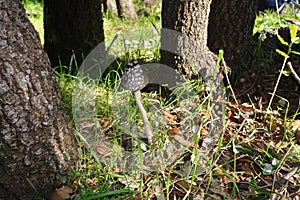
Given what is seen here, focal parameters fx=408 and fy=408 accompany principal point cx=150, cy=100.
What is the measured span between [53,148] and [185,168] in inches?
27.3

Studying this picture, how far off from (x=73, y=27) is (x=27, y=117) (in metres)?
1.70

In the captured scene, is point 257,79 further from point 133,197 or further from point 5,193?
point 5,193

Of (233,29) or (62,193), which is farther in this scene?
(233,29)

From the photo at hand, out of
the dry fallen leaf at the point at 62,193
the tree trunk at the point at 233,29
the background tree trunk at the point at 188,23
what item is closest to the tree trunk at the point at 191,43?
the background tree trunk at the point at 188,23

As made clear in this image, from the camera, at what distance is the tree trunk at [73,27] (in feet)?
11.1

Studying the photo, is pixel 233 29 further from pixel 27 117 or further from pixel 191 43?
pixel 27 117

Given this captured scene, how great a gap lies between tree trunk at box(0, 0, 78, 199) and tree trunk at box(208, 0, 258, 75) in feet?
4.43

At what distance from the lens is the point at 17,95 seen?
184 cm

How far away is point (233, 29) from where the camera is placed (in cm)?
288

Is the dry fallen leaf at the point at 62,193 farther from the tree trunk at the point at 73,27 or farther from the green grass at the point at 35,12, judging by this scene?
the green grass at the point at 35,12

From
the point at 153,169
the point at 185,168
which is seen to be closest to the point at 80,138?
the point at 153,169

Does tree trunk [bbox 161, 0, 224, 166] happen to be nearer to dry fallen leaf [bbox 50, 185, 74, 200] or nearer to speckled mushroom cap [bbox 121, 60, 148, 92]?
speckled mushroom cap [bbox 121, 60, 148, 92]

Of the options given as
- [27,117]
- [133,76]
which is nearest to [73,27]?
[133,76]

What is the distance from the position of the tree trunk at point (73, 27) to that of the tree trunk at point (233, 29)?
3.44 ft
